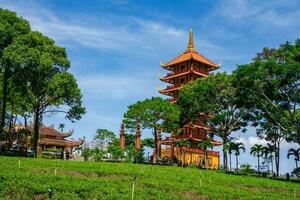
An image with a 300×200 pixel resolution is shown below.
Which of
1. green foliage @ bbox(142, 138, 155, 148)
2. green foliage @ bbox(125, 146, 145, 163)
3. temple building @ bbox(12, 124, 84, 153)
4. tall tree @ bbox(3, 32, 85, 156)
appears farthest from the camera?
green foliage @ bbox(142, 138, 155, 148)

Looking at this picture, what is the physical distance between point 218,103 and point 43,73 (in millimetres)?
23529

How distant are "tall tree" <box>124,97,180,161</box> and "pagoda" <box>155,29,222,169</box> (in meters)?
10.9

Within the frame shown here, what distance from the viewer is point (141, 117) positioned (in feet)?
180

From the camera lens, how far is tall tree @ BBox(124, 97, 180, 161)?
54375 mm

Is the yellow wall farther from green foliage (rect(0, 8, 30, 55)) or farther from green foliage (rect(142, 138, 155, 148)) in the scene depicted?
green foliage (rect(0, 8, 30, 55))

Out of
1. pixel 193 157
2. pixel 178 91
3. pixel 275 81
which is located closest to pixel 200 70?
pixel 178 91

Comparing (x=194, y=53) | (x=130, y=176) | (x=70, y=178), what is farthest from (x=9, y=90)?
(x=194, y=53)

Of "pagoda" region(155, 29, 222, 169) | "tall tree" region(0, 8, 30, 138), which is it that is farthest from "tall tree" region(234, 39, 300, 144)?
"pagoda" region(155, 29, 222, 169)

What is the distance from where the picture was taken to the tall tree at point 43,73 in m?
38.1

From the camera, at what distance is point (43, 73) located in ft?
131

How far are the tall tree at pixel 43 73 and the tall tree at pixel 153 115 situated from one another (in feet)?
36.8

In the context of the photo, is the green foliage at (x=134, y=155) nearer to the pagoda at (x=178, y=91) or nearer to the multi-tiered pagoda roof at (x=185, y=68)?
the pagoda at (x=178, y=91)

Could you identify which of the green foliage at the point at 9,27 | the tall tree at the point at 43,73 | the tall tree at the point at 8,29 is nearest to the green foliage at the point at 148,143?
the tall tree at the point at 43,73

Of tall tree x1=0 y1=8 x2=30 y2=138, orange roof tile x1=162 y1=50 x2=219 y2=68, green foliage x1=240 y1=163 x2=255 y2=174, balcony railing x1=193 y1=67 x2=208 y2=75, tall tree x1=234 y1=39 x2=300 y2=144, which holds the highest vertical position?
orange roof tile x1=162 y1=50 x2=219 y2=68
